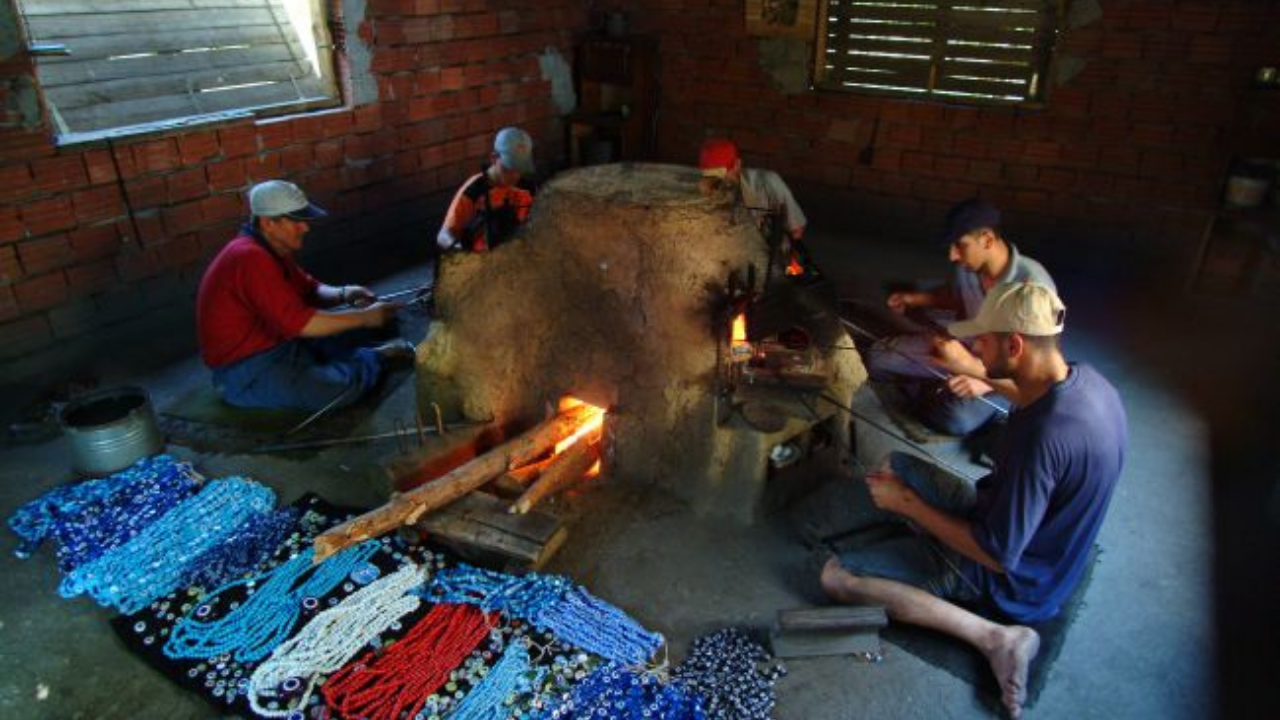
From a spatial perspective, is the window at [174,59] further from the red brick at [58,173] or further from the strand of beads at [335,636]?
the strand of beads at [335,636]

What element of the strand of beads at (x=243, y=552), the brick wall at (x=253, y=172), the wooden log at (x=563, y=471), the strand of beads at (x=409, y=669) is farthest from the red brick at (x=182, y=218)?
the strand of beads at (x=409, y=669)

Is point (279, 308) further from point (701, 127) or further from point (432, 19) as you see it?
point (701, 127)

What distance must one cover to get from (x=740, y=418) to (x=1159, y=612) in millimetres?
2120

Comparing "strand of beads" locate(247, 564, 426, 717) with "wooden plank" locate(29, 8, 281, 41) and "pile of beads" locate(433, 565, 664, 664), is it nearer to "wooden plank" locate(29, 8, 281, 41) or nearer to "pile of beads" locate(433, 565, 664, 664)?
"pile of beads" locate(433, 565, 664, 664)

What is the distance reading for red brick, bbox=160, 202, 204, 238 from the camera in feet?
19.5

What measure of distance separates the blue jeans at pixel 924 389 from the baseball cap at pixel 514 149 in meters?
2.87

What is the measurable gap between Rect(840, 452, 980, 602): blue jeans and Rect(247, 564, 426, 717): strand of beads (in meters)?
2.04

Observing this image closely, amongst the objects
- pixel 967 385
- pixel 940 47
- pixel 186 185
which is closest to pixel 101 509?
pixel 186 185

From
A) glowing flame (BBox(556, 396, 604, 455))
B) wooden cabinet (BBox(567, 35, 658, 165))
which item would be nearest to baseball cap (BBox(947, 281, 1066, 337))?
glowing flame (BBox(556, 396, 604, 455))

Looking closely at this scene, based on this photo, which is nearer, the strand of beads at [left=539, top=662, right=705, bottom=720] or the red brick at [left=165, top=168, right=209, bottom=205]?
the strand of beads at [left=539, top=662, right=705, bottom=720]

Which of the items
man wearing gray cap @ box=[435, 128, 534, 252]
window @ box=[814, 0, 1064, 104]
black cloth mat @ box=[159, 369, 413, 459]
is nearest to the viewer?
black cloth mat @ box=[159, 369, 413, 459]

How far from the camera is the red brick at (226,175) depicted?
6.15 meters

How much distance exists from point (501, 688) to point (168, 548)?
1.94m

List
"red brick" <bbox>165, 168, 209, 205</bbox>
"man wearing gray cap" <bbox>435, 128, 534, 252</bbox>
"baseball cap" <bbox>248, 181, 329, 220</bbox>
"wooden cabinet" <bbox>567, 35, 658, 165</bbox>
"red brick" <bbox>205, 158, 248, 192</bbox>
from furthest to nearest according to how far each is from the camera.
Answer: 1. "wooden cabinet" <bbox>567, 35, 658, 165</bbox>
2. "red brick" <bbox>205, 158, 248, 192</bbox>
3. "man wearing gray cap" <bbox>435, 128, 534, 252</bbox>
4. "red brick" <bbox>165, 168, 209, 205</bbox>
5. "baseball cap" <bbox>248, 181, 329, 220</bbox>
